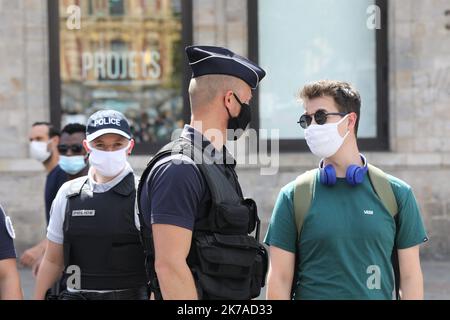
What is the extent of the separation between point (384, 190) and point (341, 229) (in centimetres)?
25

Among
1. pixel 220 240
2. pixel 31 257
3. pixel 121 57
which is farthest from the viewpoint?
pixel 121 57

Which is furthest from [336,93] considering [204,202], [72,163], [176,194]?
[72,163]

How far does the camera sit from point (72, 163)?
6.16 meters

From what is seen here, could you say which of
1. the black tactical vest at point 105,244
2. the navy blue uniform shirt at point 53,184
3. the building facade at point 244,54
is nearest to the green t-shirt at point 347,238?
the black tactical vest at point 105,244

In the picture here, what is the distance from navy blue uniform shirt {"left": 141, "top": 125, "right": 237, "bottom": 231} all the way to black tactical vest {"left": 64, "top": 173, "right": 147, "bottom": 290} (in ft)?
3.18

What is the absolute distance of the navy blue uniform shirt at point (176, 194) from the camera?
314cm

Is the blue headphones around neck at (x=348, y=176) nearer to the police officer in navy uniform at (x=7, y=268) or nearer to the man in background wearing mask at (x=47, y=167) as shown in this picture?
the police officer in navy uniform at (x=7, y=268)

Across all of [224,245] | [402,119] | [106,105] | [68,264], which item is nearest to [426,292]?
[402,119]

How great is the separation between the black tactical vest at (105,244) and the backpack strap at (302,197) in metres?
0.99

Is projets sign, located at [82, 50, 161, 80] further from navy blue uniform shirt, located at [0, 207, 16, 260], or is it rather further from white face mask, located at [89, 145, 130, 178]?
navy blue uniform shirt, located at [0, 207, 16, 260]

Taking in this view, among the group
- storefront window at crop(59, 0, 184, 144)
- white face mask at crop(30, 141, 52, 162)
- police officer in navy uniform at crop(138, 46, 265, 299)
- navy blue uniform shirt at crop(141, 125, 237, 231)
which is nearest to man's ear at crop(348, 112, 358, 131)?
police officer in navy uniform at crop(138, 46, 265, 299)

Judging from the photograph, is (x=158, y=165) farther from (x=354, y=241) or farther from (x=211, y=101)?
(x=354, y=241)

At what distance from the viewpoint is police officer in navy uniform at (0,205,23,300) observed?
12.4 ft

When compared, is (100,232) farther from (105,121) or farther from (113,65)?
(113,65)
